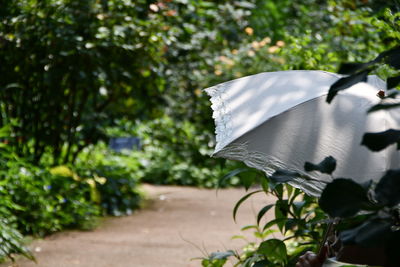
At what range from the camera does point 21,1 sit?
22.8ft

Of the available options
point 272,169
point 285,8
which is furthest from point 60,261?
point 285,8

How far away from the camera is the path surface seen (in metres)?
5.61

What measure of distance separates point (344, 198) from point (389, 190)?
0.34ft

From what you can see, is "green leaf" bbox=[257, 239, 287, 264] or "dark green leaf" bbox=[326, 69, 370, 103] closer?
"dark green leaf" bbox=[326, 69, 370, 103]

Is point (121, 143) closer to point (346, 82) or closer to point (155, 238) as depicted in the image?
point (155, 238)

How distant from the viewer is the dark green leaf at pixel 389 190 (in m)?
1.53

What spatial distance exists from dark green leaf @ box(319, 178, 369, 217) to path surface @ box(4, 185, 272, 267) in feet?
12.1

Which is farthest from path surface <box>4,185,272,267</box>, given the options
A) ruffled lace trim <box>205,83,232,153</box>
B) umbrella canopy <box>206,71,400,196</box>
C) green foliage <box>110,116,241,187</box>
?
umbrella canopy <box>206,71,400,196</box>

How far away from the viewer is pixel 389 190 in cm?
155

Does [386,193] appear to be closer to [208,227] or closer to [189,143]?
[208,227]

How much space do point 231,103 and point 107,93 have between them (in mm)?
5336

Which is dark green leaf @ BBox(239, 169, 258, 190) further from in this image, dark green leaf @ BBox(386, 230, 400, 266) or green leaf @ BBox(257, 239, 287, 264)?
dark green leaf @ BBox(386, 230, 400, 266)

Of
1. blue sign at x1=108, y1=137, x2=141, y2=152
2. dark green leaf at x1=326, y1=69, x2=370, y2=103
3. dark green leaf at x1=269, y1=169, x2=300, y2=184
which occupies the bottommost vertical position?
blue sign at x1=108, y1=137, x2=141, y2=152

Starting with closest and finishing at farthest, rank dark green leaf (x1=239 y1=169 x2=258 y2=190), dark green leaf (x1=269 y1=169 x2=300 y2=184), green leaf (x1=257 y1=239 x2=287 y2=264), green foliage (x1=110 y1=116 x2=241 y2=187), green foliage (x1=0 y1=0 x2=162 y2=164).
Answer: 1. dark green leaf (x1=269 y1=169 x2=300 y2=184)
2. green leaf (x1=257 y1=239 x2=287 y2=264)
3. dark green leaf (x1=239 y1=169 x2=258 y2=190)
4. green foliage (x1=0 y1=0 x2=162 y2=164)
5. green foliage (x1=110 y1=116 x2=241 y2=187)
